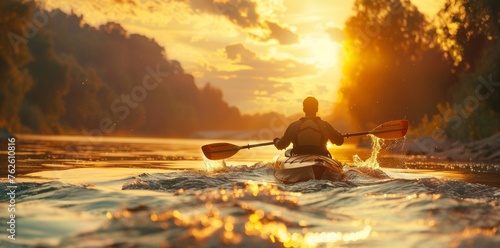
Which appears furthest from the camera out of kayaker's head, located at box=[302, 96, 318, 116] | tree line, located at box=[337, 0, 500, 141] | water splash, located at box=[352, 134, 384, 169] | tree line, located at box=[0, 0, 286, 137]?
tree line, located at box=[337, 0, 500, 141]

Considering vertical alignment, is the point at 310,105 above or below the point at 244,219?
above

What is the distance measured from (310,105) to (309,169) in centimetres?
171

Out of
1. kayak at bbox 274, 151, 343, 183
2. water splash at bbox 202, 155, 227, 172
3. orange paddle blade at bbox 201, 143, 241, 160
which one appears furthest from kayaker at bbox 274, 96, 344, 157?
water splash at bbox 202, 155, 227, 172

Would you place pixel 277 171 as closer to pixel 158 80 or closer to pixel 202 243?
pixel 202 243

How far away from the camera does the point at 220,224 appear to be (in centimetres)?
490

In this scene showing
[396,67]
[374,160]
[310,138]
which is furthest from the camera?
[396,67]

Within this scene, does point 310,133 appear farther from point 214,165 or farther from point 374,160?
point 374,160

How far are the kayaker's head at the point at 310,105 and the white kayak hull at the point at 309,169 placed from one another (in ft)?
3.43

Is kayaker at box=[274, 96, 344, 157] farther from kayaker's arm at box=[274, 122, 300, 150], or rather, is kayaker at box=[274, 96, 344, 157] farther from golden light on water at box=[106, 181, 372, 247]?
golden light on water at box=[106, 181, 372, 247]

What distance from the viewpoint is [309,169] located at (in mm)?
9758

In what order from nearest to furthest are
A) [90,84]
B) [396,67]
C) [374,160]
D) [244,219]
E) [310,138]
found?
[244,219], [310,138], [374,160], [396,67], [90,84]

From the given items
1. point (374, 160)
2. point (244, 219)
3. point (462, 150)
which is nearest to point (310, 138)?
point (244, 219)

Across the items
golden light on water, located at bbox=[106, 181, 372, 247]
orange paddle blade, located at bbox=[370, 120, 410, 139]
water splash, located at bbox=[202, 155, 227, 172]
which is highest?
orange paddle blade, located at bbox=[370, 120, 410, 139]

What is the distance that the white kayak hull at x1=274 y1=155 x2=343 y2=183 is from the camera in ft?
32.0
